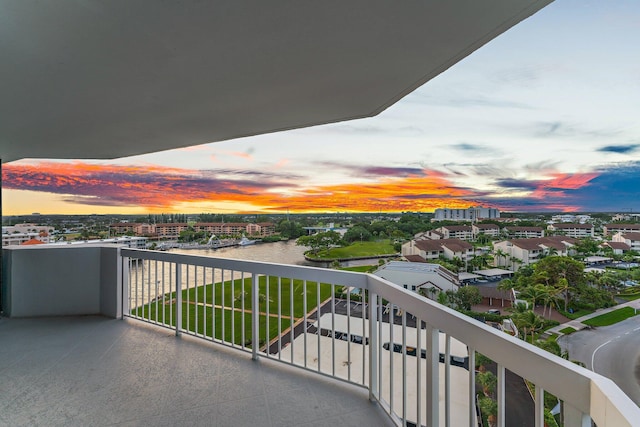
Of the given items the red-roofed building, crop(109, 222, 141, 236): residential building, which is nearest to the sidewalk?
crop(109, 222, 141, 236): residential building

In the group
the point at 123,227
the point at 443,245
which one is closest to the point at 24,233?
the point at 123,227

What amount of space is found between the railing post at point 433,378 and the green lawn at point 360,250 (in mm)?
861

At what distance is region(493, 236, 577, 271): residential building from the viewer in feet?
5.41

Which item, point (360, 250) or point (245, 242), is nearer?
point (360, 250)

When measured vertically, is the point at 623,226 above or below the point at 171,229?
above

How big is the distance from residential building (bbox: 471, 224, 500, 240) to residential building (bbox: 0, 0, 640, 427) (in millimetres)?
609

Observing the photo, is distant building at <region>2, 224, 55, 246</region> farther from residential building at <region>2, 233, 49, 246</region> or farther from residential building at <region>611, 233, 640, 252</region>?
residential building at <region>611, 233, 640, 252</region>

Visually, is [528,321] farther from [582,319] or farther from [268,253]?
[268,253]

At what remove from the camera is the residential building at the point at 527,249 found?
1.65m

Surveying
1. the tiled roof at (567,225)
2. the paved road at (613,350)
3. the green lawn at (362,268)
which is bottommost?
the paved road at (613,350)

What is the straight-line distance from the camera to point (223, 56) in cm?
195

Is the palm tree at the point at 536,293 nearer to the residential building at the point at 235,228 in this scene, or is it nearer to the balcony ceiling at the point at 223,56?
the balcony ceiling at the point at 223,56

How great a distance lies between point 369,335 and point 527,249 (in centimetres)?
122

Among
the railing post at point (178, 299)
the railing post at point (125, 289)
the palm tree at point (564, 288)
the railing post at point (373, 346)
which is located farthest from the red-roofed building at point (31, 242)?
the palm tree at point (564, 288)
